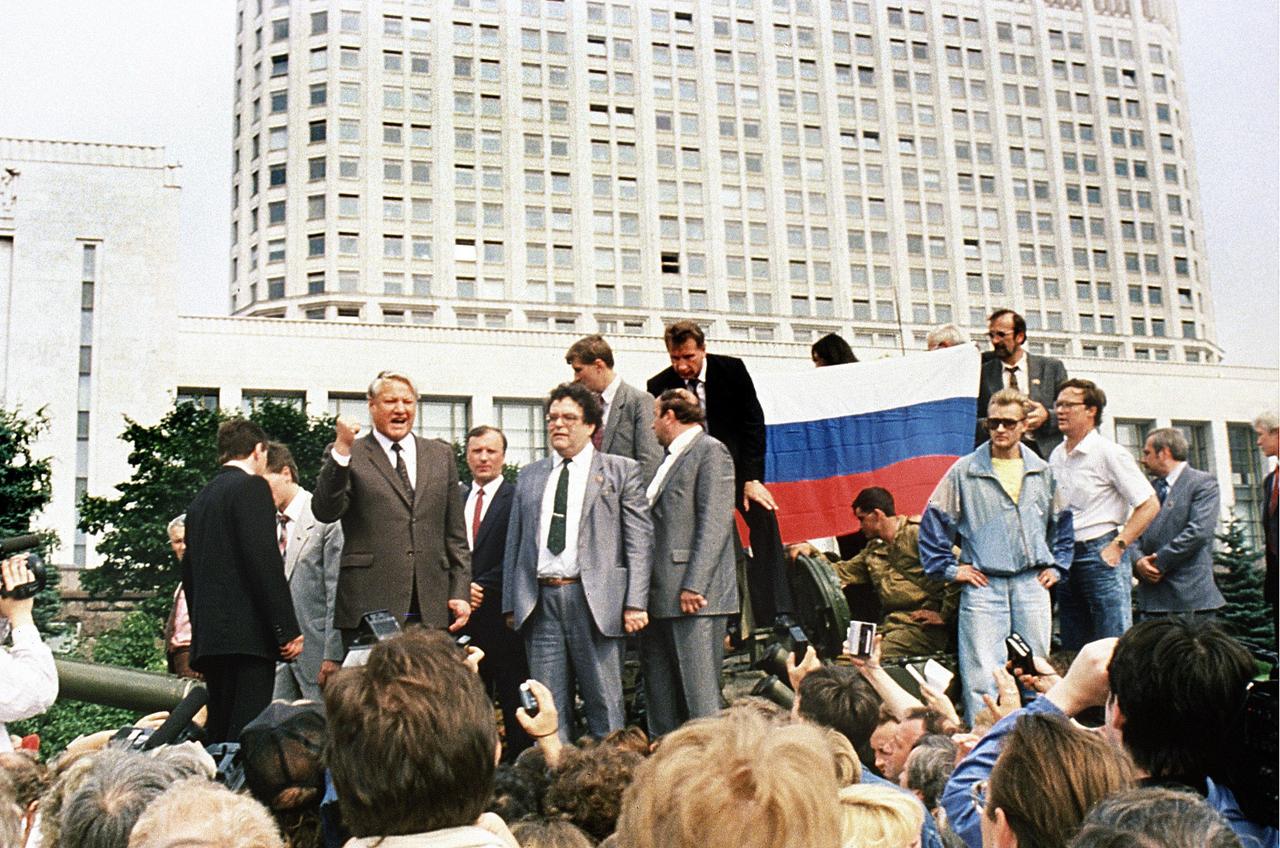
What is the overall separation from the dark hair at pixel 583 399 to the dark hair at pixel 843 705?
8.19 ft

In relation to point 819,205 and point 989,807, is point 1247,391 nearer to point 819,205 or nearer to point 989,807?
point 819,205

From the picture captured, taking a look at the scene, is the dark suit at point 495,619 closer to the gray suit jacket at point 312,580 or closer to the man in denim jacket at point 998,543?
the gray suit jacket at point 312,580

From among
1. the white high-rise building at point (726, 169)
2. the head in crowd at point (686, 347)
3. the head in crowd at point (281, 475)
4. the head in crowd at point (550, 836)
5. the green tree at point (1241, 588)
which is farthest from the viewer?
the white high-rise building at point (726, 169)

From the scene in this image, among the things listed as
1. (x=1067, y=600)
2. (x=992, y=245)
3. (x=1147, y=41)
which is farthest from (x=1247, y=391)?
(x=1067, y=600)

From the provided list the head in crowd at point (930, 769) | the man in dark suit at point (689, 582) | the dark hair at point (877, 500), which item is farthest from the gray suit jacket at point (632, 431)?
the head in crowd at point (930, 769)

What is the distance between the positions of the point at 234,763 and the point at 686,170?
218 feet

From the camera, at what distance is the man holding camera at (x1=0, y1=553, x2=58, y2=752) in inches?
175

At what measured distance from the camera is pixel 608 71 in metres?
67.3

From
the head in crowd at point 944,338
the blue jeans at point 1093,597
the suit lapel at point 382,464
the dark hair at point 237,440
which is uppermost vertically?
the head in crowd at point 944,338

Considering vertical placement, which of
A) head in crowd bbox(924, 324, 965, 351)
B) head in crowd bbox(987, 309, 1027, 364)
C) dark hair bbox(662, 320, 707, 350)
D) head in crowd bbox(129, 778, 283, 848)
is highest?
head in crowd bbox(924, 324, 965, 351)

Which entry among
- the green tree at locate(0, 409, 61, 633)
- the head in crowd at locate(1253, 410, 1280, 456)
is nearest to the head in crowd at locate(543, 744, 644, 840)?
the head in crowd at locate(1253, 410, 1280, 456)

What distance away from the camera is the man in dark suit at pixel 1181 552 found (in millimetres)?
7168

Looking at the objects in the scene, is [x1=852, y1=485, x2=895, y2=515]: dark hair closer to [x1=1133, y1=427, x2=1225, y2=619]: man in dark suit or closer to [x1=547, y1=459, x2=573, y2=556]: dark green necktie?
[x1=1133, y1=427, x2=1225, y2=619]: man in dark suit

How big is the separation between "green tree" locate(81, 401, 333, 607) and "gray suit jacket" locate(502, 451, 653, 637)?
25642 millimetres
